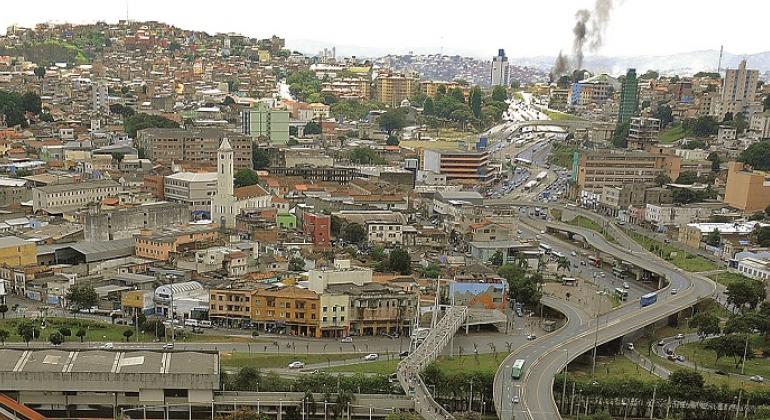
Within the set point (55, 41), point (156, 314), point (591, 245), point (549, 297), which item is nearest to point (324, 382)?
point (156, 314)

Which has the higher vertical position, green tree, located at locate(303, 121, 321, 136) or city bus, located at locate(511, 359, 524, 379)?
green tree, located at locate(303, 121, 321, 136)

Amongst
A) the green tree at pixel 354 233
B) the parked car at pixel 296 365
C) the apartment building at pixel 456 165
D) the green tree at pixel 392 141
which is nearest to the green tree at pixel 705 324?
the parked car at pixel 296 365

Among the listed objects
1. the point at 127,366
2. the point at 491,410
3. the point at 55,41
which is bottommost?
the point at 491,410

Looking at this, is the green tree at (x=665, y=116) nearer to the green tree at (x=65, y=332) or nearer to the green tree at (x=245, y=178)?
the green tree at (x=245, y=178)

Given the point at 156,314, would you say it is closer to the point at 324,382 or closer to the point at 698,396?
the point at 324,382

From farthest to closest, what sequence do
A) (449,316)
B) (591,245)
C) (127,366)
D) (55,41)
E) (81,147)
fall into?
(55,41), (81,147), (591,245), (449,316), (127,366)

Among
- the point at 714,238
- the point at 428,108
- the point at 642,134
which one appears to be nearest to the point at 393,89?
the point at 428,108

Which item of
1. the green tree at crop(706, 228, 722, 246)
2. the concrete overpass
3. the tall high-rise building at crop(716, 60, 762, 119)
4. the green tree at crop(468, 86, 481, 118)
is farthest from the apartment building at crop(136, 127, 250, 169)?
the tall high-rise building at crop(716, 60, 762, 119)

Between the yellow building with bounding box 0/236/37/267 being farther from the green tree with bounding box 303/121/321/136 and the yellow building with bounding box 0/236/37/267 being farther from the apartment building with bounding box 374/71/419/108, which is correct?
the apartment building with bounding box 374/71/419/108
